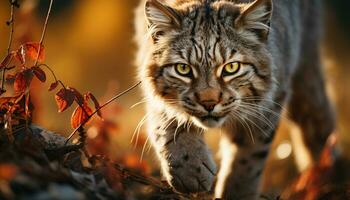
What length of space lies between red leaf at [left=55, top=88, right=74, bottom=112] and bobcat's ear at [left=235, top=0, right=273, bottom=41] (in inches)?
50.8

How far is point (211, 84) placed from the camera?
13.7 ft

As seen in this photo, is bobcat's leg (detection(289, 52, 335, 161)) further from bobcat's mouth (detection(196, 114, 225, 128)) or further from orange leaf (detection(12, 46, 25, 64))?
orange leaf (detection(12, 46, 25, 64))

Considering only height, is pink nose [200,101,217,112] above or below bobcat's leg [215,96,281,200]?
above

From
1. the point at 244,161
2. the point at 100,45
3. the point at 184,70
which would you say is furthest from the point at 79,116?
the point at 100,45

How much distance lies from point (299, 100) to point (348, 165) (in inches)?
44.2

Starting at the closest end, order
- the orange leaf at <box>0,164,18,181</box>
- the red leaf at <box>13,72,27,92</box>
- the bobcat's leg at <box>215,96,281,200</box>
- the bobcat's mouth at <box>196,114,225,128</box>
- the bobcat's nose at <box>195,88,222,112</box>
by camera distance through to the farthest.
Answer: the orange leaf at <box>0,164,18,181</box> → the red leaf at <box>13,72,27,92</box> → the bobcat's nose at <box>195,88,222,112</box> → the bobcat's mouth at <box>196,114,225,128</box> → the bobcat's leg at <box>215,96,281,200</box>

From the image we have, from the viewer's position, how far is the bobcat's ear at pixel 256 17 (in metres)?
4.39

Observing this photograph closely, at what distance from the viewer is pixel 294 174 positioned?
25.1 ft

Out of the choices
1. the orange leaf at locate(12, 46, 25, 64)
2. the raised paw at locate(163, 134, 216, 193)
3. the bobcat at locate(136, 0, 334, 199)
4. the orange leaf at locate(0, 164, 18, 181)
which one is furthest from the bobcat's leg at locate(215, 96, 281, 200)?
the orange leaf at locate(0, 164, 18, 181)

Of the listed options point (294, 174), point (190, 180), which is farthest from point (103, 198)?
point (294, 174)

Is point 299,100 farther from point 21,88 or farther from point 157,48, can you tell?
point 21,88

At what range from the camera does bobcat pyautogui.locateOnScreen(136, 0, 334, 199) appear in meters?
4.27

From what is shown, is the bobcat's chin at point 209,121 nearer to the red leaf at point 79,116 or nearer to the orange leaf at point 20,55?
the red leaf at point 79,116

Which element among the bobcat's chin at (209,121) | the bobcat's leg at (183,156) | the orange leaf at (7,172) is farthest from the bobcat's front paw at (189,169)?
the orange leaf at (7,172)
